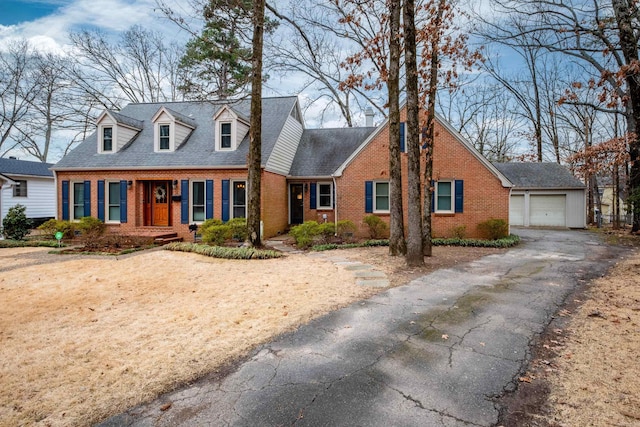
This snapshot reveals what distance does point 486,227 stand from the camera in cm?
1393

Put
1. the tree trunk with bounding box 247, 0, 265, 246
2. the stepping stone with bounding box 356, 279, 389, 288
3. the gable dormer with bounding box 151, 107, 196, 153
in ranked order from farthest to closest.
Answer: the gable dormer with bounding box 151, 107, 196, 153
the tree trunk with bounding box 247, 0, 265, 246
the stepping stone with bounding box 356, 279, 389, 288

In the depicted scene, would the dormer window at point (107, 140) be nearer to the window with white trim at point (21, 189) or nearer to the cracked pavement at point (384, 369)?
the window with white trim at point (21, 189)

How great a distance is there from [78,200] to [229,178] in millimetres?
7785

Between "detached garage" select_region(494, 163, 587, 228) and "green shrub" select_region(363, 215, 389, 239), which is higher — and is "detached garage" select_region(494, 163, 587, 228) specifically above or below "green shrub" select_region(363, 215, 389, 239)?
above

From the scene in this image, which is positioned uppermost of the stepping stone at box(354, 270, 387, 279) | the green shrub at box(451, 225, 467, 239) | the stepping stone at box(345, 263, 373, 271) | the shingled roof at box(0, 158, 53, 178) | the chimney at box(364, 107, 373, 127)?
the chimney at box(364, 107, 373, 127)

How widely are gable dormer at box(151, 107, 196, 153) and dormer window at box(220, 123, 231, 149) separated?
231 cm

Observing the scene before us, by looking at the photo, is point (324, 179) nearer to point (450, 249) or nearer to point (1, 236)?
point (450, 249)

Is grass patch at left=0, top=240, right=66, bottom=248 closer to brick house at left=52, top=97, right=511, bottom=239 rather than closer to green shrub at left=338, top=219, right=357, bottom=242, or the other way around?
brick house at left=52, top=97, right=511, bottom=239

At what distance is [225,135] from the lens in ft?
51.7

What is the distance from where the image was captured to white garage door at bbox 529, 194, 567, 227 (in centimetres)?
2148

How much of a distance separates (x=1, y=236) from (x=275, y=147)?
1306 centimetres

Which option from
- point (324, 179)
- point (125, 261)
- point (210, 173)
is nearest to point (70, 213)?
point (210, 173)

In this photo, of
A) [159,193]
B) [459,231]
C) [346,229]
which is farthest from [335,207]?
[159,193]

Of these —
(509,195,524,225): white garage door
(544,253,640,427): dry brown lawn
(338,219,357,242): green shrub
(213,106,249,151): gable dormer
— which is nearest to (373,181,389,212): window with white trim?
(338,219,357,242): green shrub
